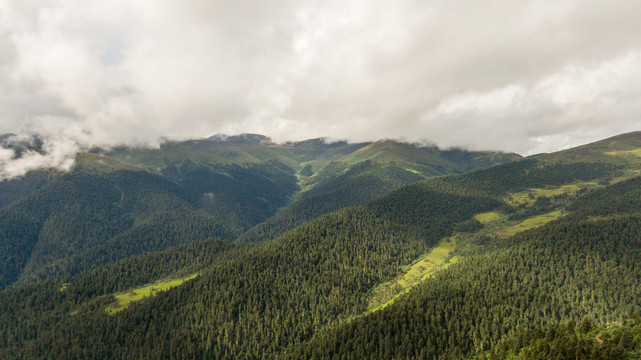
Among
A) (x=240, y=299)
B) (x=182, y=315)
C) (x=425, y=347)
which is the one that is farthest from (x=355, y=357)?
(x=182, y=315)

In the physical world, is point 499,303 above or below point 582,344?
below

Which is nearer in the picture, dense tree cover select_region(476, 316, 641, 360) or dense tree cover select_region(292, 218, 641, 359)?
dense tree cover select_region(476, 316, 641, 360)

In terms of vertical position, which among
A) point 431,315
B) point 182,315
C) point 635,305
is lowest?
point 635,305

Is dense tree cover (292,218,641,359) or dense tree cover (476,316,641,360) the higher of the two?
dense tree cover (476,316,641,360)

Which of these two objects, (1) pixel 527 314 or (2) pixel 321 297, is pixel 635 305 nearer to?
(1) pixel 527 314

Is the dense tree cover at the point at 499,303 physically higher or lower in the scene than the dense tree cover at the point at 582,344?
lower
